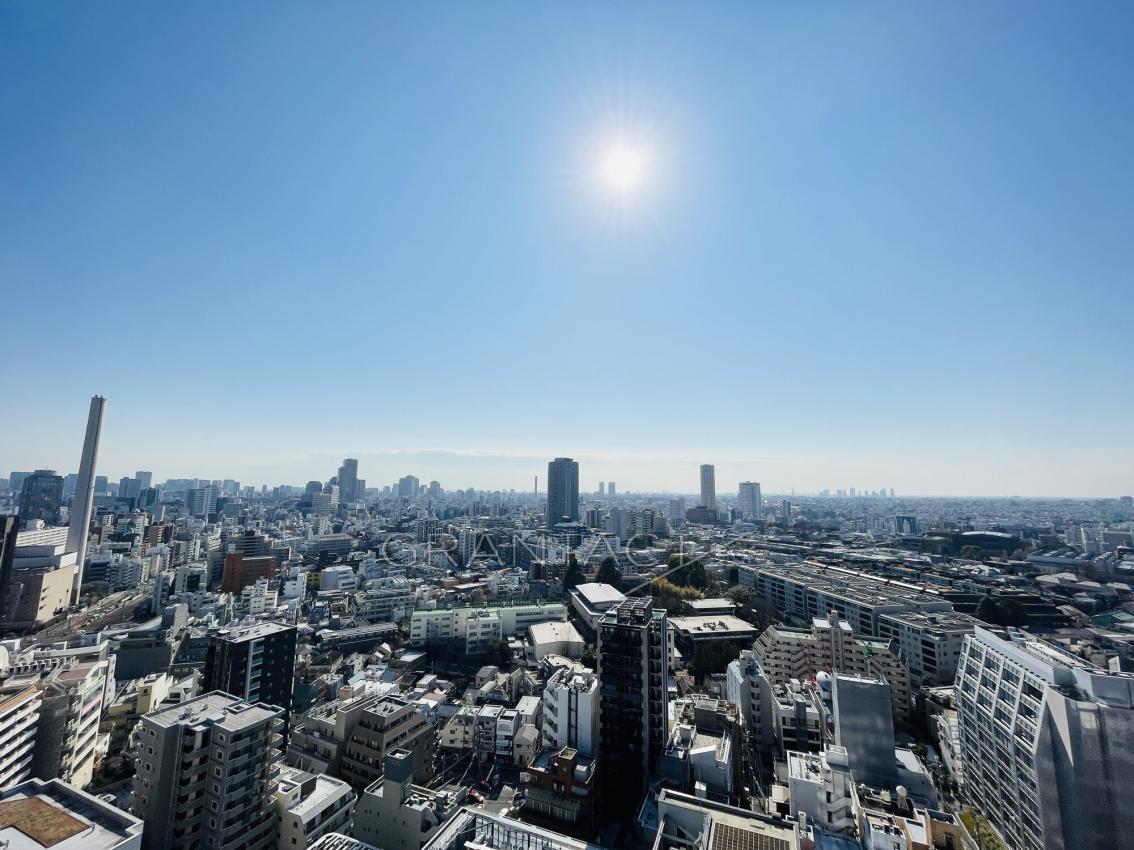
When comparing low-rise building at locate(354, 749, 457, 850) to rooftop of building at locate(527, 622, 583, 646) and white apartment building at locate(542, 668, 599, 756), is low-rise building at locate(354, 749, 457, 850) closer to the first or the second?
white apartment building at locate(542, 668, 599, 756)

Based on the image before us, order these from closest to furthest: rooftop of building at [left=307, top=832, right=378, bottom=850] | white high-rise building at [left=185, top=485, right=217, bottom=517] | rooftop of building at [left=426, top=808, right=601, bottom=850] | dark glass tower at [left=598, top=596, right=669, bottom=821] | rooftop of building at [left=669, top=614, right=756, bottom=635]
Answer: rooftop of building at [left=426, top=808, right=601, bottom=850]
rooftop of building at [left=307, top=832, right=378, bottom=850]
dark glass tower at [left=598, top=596, right=669, bottom=821]
rooftop of building at [left=669, top=614, right=756, bottom=635]
white high-rise building at [left=185, top=485, right=217, bottom=517]

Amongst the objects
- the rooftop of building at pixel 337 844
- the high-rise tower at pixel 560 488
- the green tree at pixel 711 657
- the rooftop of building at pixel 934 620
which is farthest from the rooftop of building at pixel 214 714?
the high-rise tower at pixel 560 488

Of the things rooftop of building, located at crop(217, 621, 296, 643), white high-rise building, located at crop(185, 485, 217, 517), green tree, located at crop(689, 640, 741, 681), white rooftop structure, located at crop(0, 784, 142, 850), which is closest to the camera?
white rooftop structure, located at crop(0, 784, 142, 850)

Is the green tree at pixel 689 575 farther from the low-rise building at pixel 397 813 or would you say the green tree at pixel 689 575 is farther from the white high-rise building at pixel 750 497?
the white high-rise building at pixel 750 497

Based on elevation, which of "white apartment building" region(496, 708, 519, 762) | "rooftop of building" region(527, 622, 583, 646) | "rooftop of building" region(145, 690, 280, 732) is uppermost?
"rooftop of building" region(145, 690, 280, 732)

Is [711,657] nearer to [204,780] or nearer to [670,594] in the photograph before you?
[670,594]

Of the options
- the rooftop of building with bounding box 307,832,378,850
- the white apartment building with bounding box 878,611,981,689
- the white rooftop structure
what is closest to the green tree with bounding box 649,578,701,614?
the white apartment building with bounding box 878,611,981,689
